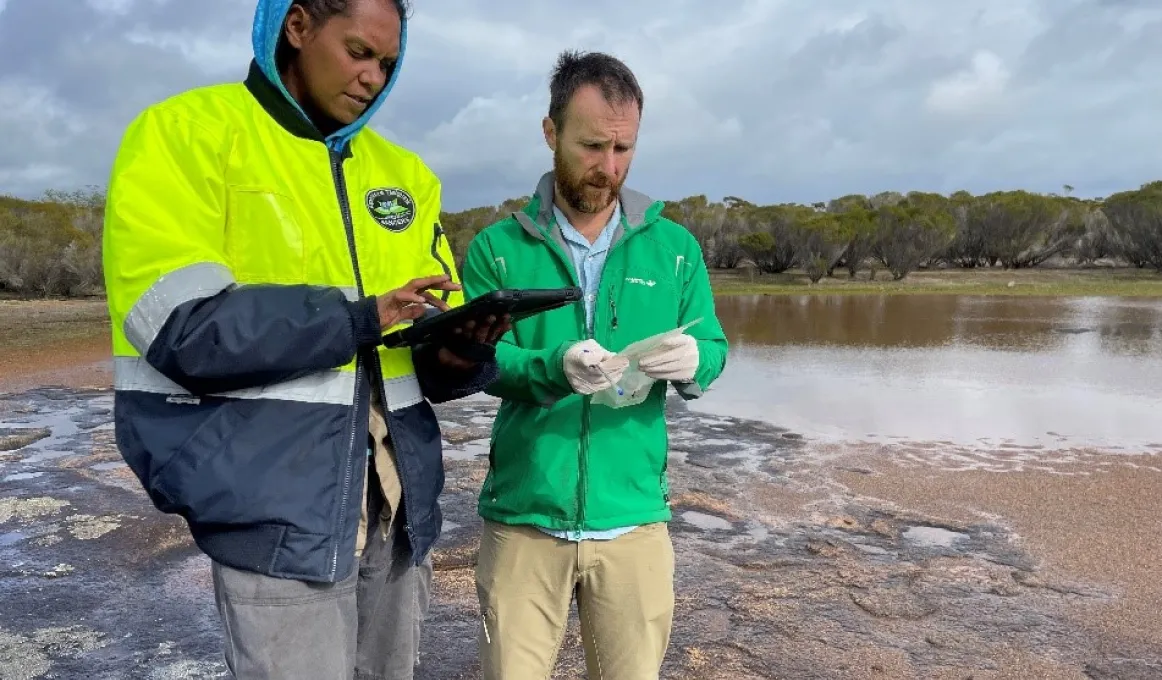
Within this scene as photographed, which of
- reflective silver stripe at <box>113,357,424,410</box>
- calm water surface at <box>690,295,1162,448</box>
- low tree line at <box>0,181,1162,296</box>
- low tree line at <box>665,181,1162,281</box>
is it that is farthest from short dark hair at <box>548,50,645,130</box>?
low tree line at <box>665,181,1162,281</box>

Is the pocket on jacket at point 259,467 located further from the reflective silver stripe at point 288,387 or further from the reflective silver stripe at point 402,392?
the reflective silver stripe at point 402,392

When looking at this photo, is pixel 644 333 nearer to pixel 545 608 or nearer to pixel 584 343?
pixel 584 343

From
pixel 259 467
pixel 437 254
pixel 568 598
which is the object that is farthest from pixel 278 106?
pixel 568 598

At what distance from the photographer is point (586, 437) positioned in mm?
2582

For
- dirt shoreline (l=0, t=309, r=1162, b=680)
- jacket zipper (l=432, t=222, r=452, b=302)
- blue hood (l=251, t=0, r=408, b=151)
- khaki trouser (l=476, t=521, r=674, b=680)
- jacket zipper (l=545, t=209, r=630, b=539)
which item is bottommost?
dirt shoreline (l=0, t=309, r=1162, b=680)

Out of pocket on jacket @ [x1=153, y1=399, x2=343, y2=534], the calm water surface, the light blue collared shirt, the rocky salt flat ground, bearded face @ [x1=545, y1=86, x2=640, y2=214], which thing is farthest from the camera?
the calm water surface

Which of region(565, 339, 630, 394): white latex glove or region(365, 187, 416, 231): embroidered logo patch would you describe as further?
region(565, 339, 630, 394): white latex glove

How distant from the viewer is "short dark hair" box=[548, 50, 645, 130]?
A: 2553 mm

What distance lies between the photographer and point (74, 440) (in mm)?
8383

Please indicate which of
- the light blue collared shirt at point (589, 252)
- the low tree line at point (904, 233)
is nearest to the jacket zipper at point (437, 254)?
the light blue collared shirt at point (589, 252)

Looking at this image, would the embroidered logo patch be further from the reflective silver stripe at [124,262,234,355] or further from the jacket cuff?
the reflective silver stripe at [124,262,234,355]

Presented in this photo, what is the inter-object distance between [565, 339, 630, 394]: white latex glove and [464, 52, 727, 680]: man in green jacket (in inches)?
3.5

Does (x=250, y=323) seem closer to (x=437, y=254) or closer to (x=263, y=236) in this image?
(x=263, y=236)

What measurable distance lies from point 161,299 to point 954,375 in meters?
12.9
